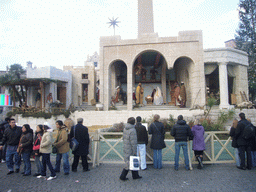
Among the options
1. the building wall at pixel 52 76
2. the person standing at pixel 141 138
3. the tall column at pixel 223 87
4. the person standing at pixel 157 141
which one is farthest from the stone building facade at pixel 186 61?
the person standing at pixel 141 138

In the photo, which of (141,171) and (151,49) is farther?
(151,49)

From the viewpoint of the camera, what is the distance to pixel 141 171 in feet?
19.6

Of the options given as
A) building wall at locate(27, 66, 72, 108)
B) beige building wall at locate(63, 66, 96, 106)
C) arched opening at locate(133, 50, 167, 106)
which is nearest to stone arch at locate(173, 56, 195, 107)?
arched opening at locate(133, 50, 167, 106)

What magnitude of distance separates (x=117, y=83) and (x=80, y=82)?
5693 millimetres

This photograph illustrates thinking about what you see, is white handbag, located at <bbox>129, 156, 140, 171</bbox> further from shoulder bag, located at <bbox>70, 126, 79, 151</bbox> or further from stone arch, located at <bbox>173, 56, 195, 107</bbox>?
stone arch, located at <bbox>173, 56, 195, 107</bbox>

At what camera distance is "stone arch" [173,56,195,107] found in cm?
1753

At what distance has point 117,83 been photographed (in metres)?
21.3

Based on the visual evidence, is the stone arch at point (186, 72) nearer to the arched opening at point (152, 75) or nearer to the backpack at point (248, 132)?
the arched opening at point (152, 75)

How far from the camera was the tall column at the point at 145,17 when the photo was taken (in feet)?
67.9

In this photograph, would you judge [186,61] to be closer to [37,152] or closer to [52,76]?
[52,76]

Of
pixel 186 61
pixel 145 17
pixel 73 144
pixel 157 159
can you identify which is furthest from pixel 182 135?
pixel 145 17

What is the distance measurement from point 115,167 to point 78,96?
1867 centimetres

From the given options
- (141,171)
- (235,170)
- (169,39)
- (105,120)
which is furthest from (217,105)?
(141,171)

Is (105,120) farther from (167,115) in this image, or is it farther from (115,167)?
(115,167)
